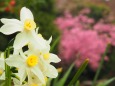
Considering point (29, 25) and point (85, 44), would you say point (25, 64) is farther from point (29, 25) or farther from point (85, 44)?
point (85, 44)

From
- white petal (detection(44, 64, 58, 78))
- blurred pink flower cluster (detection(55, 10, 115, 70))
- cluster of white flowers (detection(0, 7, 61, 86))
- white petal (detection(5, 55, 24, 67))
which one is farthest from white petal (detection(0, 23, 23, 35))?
blurred pink flower cluster (detection(55, 10, 115, 70))

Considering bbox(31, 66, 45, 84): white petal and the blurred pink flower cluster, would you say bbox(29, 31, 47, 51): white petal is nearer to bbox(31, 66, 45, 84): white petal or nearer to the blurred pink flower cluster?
bbox(31, 66, 45, 84): white petal

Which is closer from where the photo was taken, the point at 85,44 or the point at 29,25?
the point at 29,25

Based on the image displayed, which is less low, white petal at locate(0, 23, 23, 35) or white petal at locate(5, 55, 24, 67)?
white petal at locate(0, 23, 23, 35)

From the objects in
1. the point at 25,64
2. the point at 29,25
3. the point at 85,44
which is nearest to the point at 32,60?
the point at 25,64

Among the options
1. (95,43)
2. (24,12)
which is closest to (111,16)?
(95,43)
